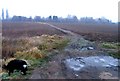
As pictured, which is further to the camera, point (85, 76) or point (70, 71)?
point (70, 71)

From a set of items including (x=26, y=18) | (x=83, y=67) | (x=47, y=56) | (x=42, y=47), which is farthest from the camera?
(x=26, y=18)

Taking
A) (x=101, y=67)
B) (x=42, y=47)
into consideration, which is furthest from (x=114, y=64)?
(x=42, y=47)

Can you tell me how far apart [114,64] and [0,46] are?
7.39 m

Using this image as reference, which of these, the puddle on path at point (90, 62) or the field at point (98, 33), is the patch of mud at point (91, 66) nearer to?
the puddle on path at point (90, 62)

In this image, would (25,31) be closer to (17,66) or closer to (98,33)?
(98,33)

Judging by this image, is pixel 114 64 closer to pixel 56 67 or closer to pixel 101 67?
pixel 101 67

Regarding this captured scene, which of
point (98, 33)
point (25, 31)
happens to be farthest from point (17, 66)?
point (98, 33)

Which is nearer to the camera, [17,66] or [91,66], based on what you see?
[17,66]

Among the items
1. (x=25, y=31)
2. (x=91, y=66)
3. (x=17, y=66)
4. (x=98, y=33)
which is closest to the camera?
(x=17, y=66)

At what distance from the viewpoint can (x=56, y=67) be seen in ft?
37.5

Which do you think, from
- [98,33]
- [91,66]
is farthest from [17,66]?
[98,33]

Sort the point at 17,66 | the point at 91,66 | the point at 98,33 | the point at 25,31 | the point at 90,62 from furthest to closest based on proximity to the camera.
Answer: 1. the point at 98,33
2. the point at 25,31
3. the point at 90,62
4. the point at 91,66
5. the point at 17,66

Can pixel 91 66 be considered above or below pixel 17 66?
below

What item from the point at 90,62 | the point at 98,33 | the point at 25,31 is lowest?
the point at 98,33
